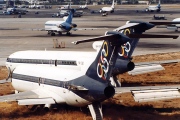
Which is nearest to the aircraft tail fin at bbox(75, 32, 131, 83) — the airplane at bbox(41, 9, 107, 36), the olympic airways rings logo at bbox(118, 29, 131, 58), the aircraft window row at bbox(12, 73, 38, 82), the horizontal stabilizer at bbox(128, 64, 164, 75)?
the aircraft window row at bbox(12, 73, 38, 82)

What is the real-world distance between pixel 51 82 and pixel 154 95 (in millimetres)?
8084

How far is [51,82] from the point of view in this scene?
32.3m

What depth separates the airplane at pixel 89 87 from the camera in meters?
27.5

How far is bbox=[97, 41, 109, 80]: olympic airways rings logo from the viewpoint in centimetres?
2781

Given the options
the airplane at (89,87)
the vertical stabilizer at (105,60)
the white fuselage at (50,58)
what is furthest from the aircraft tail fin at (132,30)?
the vertical stabilizer at (105,60)

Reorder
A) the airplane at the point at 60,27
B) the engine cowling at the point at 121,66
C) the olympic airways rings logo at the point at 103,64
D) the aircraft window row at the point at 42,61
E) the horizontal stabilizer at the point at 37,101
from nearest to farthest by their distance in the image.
→ the olympic airways rings logo at the point at 103,64 → the horizontal stabilizer at the point at 37,101 → the engine cowling at the point at 121,66 → the aircraft window row at the point at 42,61 → the airplane at the point at 60,27

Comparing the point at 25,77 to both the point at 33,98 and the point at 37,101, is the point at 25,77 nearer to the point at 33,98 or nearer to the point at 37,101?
the point at 33,98

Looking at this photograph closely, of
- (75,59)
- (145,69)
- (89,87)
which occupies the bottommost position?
(145,69)

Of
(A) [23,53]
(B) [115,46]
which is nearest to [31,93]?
(B) [115,46]

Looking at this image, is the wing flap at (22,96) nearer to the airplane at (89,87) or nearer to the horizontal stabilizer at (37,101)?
the airplane at (89,87)

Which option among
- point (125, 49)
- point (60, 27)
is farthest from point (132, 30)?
point (60, 27)

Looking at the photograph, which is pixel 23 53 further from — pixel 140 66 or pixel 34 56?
pixel 140 66

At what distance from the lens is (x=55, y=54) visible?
44.7 meters

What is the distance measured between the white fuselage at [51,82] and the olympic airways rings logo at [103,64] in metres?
2.05
